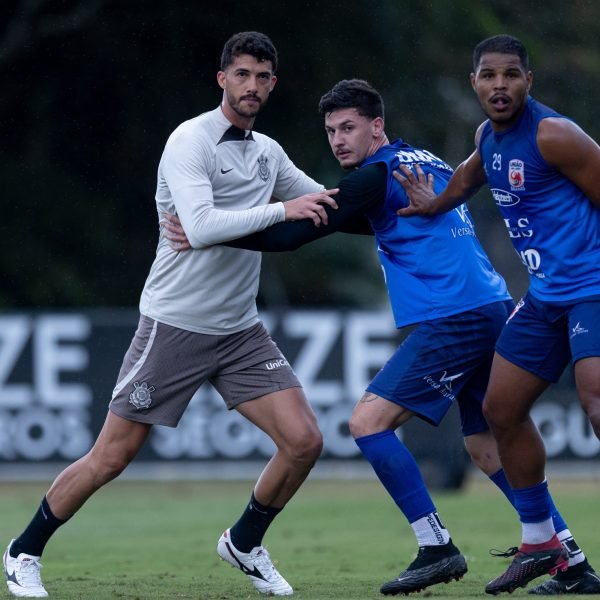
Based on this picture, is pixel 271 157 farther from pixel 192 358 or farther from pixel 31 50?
pixel 31 50

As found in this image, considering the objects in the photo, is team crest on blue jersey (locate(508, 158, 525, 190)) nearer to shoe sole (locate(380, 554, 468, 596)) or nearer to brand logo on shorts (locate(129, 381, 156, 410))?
shoe sole (locate(380, 554, 468, 596))

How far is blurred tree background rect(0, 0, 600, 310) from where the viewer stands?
1881cm

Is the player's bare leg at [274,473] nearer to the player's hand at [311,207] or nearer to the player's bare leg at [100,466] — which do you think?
the player's bare leg at [100,466]

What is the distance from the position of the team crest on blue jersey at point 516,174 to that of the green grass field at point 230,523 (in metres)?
2.03

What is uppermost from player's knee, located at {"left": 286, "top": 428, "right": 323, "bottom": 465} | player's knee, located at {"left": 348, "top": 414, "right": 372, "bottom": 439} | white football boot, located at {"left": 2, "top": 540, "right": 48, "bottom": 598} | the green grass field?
player's knee, located at {"left": 348, "top": 414, "right": 372, "bottom": 439}

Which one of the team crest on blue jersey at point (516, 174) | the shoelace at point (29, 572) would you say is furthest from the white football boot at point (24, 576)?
the team crest on blue jersey at point (516, 174)

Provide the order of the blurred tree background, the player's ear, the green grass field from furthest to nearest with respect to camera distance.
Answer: the blurred tree background
the green grass field
the player's ear

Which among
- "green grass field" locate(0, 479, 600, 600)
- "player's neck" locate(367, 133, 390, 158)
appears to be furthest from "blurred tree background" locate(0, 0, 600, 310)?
"player's neck" locate(367, 133, 390, 158)

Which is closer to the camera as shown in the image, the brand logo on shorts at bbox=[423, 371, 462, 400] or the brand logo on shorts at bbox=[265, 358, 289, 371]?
the brand logo on shorts at bbox=[423, 371, 462, 400]

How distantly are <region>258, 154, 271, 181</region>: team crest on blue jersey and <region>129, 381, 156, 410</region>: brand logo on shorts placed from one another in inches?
49.7

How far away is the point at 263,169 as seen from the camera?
26.7ft

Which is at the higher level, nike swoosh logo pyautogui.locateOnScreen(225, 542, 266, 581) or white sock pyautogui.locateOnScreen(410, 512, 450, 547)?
white sock pyautogui.locateOnScreen(410, 512, 450, 547)

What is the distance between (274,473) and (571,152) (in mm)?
2320

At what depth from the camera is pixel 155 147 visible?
19531 mm
